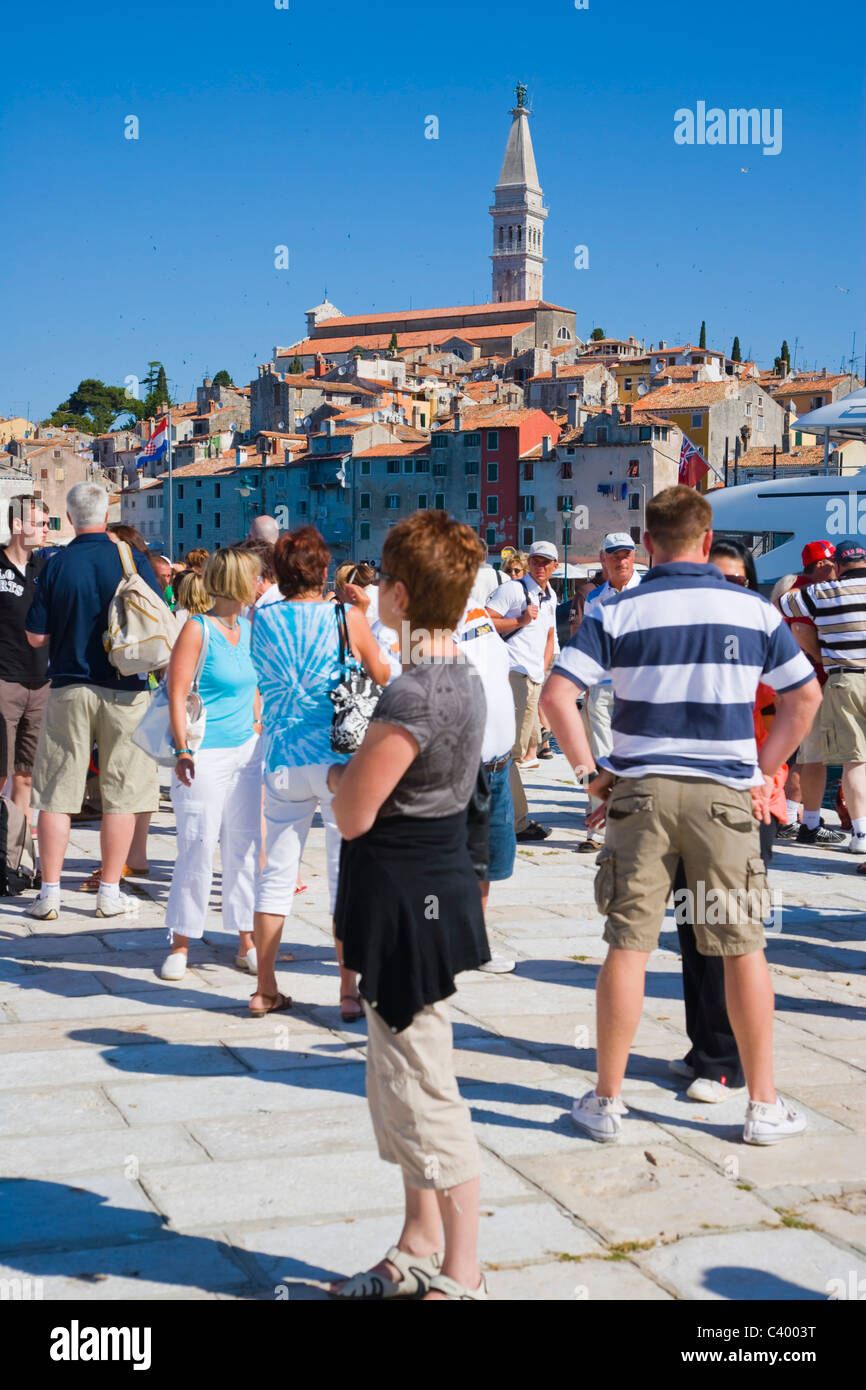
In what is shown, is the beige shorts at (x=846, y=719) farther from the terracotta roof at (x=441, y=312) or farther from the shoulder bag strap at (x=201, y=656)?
the terracotta roof at (x=441, y=312)

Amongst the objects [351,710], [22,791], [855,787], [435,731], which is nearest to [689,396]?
[855,787]

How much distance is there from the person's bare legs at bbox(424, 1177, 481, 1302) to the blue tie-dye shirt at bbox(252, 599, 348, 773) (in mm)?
2231

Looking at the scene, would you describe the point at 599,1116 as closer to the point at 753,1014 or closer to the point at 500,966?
the point at 753,1014

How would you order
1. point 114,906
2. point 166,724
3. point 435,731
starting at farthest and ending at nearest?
point 114,906 → point 166,724 → point 435,731

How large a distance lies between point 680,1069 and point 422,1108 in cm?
189

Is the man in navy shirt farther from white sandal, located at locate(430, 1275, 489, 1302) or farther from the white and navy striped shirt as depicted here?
white sandal, located at locate(430, 1275, 489, 1302)

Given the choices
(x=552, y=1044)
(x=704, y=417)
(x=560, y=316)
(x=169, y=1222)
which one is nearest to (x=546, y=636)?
(x=552, y=1044)

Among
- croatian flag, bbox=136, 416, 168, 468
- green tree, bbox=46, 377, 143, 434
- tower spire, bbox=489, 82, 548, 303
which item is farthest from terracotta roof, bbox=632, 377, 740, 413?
tower spire, bbox=489, 82, 548, 303

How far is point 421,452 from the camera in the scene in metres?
84.1

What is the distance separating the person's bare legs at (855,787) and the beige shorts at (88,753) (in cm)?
427

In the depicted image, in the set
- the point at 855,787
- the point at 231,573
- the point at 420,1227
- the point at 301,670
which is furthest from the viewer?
the point at 855,787

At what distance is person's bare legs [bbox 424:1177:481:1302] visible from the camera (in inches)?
116

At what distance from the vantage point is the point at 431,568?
9.80 ft

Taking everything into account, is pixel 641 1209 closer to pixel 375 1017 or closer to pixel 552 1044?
pixel 375 1017
